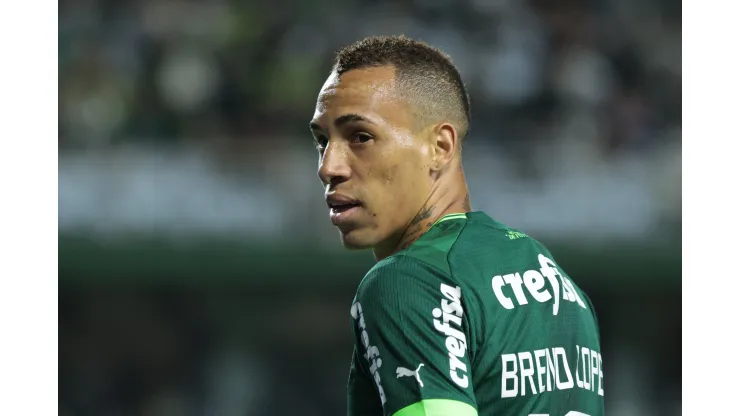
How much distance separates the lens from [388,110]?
2.63 m

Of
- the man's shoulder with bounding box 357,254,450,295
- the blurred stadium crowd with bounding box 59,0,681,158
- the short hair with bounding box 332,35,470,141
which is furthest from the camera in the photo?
the blurred stadium crowd with bounding box 59,0,681,158

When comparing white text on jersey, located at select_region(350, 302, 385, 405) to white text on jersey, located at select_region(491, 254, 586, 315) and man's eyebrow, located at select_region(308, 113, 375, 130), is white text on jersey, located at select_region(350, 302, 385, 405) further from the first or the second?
man's eyebrow, located at select_region(308, 113, 375, 130)

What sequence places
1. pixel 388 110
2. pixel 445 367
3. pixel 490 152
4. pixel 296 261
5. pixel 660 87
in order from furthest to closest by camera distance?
1. pixel 660 87
2. pixel 490 152
3. pixel 296 261
4. pixel 388 110
5. pixel 445 367

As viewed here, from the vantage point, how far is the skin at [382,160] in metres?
2.63

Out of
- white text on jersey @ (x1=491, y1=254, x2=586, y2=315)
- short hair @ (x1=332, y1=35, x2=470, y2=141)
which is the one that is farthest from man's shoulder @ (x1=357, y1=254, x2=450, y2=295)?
short hair @ (x1=332, y1=35, x2=470, y2=141)

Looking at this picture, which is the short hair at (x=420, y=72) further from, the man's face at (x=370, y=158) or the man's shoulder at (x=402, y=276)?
the man's shoulder at (x=402, y=276)

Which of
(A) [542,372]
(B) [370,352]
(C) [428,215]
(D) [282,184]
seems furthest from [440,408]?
(D) [282,184]

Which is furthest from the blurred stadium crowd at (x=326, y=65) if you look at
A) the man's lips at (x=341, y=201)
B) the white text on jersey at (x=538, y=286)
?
the white text on jersey at (x=538, y=286)

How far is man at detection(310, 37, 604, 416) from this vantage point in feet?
7.40

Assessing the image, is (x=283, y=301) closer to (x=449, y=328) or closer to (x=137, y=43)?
(x=137, y=43)

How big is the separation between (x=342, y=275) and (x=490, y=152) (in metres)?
1.87

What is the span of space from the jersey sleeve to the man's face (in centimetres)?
36

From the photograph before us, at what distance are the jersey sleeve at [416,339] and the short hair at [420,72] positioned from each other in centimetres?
57

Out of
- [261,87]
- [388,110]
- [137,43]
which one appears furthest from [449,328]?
[137,43]
